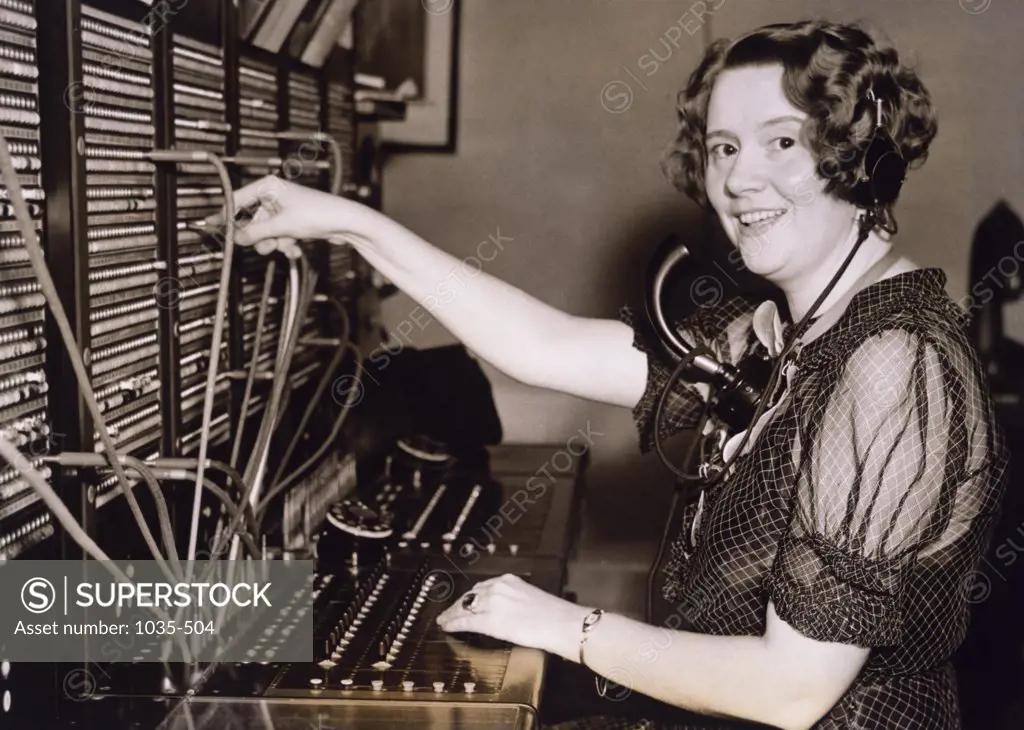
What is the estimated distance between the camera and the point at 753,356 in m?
1.47

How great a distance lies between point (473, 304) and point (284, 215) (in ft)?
1.09

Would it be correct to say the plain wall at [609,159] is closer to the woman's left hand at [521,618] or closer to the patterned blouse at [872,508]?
the patterned blouse at [872,508]

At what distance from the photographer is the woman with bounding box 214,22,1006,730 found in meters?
1.13

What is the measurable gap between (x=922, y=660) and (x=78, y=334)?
3.26 feet

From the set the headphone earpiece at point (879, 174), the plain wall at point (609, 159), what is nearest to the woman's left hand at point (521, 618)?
the headphone earpiece at point (879, 174)

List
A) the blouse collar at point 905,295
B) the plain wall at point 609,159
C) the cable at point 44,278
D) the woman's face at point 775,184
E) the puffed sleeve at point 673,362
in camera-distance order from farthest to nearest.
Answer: the plain wall at point 609,159 → the puffed sleeve at point 673,362 → the woman's face at point 775,184 → the blouse collar at point 905,295 → the cable at point 44,278

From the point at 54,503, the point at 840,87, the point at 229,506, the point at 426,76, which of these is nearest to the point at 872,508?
the point at 840,87

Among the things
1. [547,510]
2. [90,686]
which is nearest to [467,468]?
[547,510]

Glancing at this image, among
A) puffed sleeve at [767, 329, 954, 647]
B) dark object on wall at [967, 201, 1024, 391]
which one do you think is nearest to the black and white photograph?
puffed sleeve at [767, 329, 954, 647]

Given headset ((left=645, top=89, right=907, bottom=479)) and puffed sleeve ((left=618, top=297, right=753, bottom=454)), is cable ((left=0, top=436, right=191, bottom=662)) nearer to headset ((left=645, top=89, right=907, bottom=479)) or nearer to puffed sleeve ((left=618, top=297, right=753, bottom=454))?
headset ((left=645, top=89, right=907, bottom=479))

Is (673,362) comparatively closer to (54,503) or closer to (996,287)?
(54,503)

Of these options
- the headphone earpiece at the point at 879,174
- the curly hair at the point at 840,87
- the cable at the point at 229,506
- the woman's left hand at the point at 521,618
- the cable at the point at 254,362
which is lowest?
the woman's left hand at the point at 521,618

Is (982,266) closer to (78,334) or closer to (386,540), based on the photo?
(386,540)

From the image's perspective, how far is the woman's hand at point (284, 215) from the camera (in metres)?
1.39
